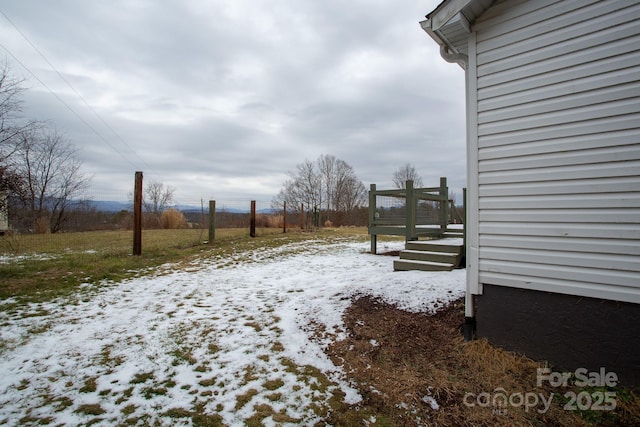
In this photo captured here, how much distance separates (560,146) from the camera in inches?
92.1

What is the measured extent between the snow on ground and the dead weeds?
0.64 feet

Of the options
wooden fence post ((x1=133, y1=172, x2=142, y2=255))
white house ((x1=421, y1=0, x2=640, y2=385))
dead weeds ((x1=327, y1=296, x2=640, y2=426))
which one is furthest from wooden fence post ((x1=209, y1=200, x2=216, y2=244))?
white house ((x1=421, y1=0, x2=640, y2=385))

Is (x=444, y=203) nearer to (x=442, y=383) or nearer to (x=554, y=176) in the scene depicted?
(x=554, y=176)

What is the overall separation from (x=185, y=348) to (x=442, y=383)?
2279 millimetres

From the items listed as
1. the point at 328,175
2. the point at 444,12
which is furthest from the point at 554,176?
the point at 328,175

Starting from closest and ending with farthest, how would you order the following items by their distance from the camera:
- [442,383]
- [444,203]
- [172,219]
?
[442,383]
[444,203]
[172,219]

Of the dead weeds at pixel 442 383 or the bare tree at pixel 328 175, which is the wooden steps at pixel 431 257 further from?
the bare tree at pixel 328 175

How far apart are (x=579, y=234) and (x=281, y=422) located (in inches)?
103

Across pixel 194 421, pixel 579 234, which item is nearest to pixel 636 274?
pixel 579 234

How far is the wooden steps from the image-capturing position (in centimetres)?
487

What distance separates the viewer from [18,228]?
7.94 meters

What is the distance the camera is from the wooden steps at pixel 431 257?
192 inches

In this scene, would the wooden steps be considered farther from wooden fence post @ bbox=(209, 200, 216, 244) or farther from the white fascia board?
wooden fence post @ bbox=(209, 200, 216, 244)

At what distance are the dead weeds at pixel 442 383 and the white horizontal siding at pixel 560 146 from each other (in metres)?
0.70
